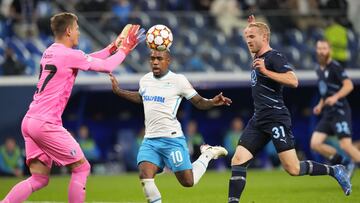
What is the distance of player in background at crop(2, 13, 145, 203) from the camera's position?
944 centimetres

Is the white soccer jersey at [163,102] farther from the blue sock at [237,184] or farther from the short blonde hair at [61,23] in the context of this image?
the short blonde hair at [61,23]

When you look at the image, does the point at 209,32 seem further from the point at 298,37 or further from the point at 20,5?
the point at 20,5

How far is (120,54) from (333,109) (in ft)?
22.7

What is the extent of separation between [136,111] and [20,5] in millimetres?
4099

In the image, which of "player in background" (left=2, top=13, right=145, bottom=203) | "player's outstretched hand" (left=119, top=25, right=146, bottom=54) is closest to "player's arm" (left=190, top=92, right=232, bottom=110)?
"player's outstretched hand" (left=119, top=25, right=146, bottom=54)

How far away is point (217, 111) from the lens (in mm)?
23391

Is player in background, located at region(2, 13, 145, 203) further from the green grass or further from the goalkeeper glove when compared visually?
the green grass

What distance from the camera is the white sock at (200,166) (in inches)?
406

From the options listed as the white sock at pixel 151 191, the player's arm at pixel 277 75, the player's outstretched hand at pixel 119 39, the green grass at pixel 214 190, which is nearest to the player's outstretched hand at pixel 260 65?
the player's arm at pixel 277 75

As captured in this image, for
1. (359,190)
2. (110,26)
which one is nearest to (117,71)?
(110,26)

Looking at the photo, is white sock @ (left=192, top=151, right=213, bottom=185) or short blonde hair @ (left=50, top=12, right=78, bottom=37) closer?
short blonde hair @ (left=50, top=12, right=78, bottom=37)

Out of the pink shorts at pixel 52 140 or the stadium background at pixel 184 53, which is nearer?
the pink shorts at pixel 52 140

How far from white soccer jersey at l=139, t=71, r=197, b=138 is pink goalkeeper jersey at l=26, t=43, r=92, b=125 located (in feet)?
3.07

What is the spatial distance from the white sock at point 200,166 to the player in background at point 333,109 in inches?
197
